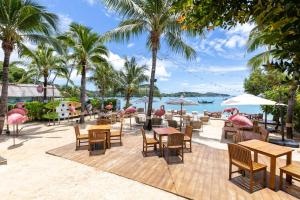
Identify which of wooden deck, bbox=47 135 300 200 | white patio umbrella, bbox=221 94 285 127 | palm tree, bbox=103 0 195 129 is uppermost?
palm tree, bbox=103 0 195 129

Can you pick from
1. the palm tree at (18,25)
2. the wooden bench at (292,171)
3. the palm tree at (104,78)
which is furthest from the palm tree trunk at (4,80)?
the palm tree at (104,78)

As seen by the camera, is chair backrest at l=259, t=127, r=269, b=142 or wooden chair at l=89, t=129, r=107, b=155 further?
chair backrest at l=259, t=127, r=269, b=142

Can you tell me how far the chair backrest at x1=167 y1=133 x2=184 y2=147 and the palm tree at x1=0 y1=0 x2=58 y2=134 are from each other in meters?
9.63

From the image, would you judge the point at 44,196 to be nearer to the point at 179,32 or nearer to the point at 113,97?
the point at 179,32

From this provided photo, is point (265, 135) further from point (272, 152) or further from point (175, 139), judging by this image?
point (175, 139)

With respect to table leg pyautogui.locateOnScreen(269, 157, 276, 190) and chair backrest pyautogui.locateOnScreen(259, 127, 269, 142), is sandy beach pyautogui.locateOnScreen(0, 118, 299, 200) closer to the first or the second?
chair backrest pyautogui.locateOnScreen(259, 127, 269, 142)

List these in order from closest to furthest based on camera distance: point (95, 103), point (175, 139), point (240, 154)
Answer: point (240, 154), point (175, 139), point (95, 103)

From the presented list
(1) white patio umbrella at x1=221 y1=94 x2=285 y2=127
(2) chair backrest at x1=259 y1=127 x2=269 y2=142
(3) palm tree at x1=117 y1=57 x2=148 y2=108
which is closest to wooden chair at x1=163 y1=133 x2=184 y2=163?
(2) chair backrest at x1=259 y1=127 x2=269 y2=142

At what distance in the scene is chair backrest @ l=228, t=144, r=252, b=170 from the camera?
15.1 feet

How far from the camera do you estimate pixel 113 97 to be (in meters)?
26.8

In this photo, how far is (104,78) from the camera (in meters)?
24.4

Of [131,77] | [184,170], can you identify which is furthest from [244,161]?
[131,77]

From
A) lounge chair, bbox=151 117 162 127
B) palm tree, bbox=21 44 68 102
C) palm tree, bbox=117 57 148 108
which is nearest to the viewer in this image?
lounge chair, bbox=151 117 162 127

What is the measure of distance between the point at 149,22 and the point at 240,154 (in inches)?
375
